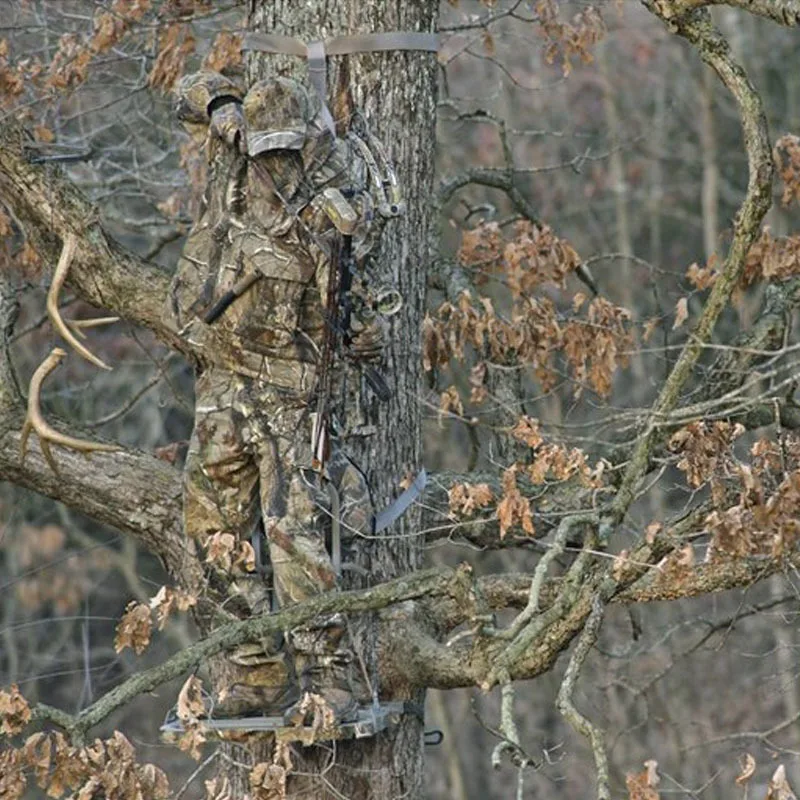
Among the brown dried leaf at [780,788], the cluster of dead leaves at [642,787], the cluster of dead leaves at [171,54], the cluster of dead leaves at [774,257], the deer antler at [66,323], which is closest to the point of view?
the brown dried leaf at [780,788]

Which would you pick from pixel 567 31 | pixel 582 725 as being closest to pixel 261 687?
pixel 582 725

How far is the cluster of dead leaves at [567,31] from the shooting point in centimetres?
1030

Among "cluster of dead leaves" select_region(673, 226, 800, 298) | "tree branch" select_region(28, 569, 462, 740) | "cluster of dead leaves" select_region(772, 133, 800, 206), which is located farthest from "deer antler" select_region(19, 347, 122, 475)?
"cluster of dead leaves" select_region(772, 133, 800, 206)

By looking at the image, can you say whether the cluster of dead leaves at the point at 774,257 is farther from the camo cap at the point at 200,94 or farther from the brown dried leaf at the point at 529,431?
the camo cap at the point at 200,94

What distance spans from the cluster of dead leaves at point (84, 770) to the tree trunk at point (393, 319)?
65 centimetres

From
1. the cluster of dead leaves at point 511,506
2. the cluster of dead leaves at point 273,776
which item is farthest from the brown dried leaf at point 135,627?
the cluster of dead leaves at point 511,506

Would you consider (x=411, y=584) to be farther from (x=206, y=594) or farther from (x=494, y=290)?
(x=494, y=290)

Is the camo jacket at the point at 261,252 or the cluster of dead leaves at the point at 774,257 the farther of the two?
the cluster of dead leaves at the point at 774,257

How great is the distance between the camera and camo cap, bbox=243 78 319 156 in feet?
22.9

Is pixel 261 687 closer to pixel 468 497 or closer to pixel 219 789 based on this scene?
pixel 219 789

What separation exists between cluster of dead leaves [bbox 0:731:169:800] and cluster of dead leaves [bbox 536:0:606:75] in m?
4.57

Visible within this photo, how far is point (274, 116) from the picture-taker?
6996mm

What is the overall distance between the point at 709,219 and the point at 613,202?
1550 mm

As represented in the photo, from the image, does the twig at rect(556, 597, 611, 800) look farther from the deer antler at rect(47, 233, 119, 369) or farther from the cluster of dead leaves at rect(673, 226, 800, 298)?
the cluster of dead leaves at rect(673, 226, 800, 298)
